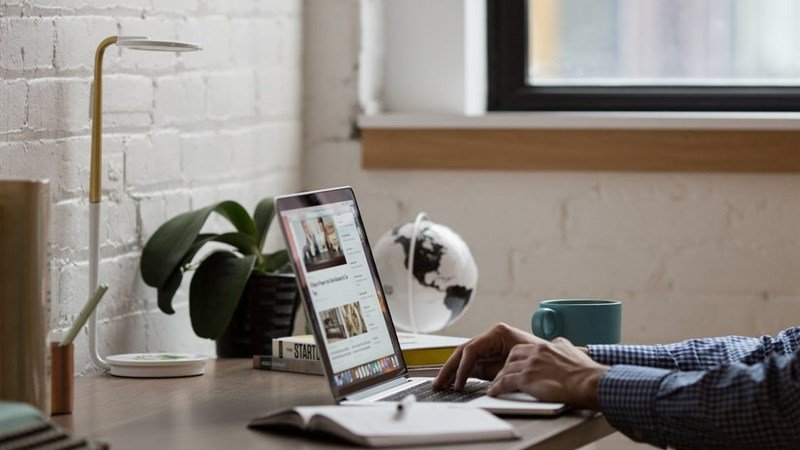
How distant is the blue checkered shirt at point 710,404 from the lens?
130cm

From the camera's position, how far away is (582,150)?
7.61 ft

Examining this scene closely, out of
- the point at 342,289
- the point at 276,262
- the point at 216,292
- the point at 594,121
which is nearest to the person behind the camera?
the point at 342,289

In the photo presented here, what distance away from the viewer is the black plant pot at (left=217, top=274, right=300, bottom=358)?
72.6 inches

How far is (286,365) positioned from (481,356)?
0.29 m

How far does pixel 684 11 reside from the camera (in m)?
2.43

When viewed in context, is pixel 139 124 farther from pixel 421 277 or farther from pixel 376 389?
pixel 376 389

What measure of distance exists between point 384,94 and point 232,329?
81 cm

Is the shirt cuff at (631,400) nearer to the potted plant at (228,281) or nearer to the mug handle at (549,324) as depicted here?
the mug handle at (549,324)

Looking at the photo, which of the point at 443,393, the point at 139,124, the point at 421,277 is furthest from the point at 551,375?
the point at 139,124

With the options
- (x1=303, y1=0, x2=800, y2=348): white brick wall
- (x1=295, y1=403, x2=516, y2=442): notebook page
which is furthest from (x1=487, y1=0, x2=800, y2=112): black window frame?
(x1=295, y1=403, x2=516, y2=442): notebook page

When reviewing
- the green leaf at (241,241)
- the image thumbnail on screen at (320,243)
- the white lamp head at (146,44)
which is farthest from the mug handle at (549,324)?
the white lamp head at (146,44)

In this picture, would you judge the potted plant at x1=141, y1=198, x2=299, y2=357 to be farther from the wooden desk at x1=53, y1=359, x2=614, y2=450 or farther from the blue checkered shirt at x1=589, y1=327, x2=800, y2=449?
the blue checkered shirt at x1=589, y1=327, x2=800, y2=449

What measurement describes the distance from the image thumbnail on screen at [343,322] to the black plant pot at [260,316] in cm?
39

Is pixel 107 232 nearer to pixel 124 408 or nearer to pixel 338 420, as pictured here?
pixel 124 408
